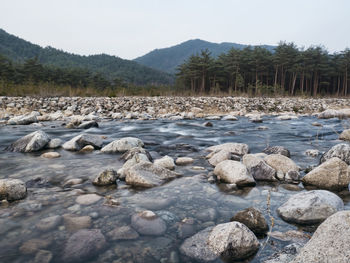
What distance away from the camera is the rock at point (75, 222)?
1690 millimetres

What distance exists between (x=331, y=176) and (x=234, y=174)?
104 centimetres

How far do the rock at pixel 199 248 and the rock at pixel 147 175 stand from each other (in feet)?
3.47

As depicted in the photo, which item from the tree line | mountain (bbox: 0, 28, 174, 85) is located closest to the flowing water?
the tree line

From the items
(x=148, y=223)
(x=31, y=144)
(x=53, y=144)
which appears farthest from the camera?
(x=53, y=144)

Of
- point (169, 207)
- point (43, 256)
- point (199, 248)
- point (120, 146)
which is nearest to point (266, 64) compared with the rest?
point (120, 146)

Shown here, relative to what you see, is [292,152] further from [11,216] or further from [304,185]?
[11,216]

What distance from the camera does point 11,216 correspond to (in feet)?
6.00

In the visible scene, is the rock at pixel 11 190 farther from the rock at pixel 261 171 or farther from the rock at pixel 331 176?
the rock at pixel 331 176

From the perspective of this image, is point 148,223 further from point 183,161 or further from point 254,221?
point 183,161

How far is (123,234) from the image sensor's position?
1.62 meters

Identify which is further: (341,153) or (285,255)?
(341,153)

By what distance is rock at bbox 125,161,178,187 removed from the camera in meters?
2.55

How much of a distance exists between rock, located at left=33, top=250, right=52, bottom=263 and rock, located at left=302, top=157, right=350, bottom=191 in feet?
8.54

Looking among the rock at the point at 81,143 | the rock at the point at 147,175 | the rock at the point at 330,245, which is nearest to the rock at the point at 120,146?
the rock at the point at 81,143
